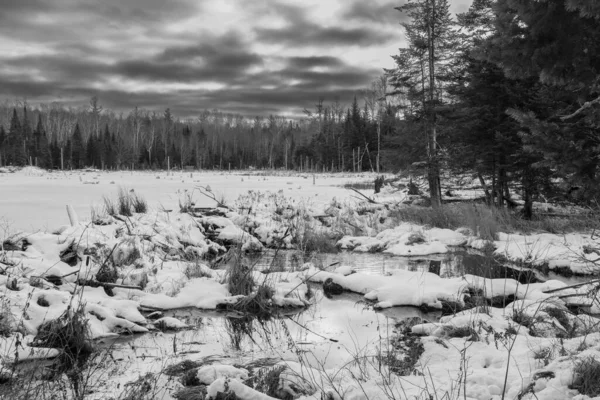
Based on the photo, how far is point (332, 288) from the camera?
281 inches

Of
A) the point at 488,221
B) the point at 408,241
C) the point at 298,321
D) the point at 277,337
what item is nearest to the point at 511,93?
the point at 488,221

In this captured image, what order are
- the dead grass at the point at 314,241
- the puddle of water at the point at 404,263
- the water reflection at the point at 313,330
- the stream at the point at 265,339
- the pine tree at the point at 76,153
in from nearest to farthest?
the stream at the point at 265,339, the water reflection at the point at 313,330, the puddle of water at the point at 404,263, the dead grass at the point at 314,241, the pine tree at the point at 76,153

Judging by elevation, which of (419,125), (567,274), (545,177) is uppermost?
(419,125)

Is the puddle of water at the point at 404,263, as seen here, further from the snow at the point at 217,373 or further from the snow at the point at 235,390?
the snow at the point at 235,390

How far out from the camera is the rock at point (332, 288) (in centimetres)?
708

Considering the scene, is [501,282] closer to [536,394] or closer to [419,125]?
[536,394]

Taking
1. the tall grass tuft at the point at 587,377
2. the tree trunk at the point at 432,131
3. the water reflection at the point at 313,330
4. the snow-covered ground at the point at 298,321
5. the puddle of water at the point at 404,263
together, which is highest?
the tree trunk at the point at 432,131

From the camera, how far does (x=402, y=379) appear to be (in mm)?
3461

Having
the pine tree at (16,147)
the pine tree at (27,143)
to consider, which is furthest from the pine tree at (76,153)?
the pine tree at (16,147)

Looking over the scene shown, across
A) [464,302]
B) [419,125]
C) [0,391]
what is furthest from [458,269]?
[419,125]

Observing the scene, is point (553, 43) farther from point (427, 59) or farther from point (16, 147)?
point (16, 147)

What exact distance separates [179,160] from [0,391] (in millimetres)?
72564

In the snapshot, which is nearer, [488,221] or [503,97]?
[488,221]

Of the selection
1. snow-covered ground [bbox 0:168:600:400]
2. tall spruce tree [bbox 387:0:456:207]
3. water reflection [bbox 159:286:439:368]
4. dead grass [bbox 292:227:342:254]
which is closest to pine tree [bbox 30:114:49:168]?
tall spruce tree [bbox 387:0:456:207]
